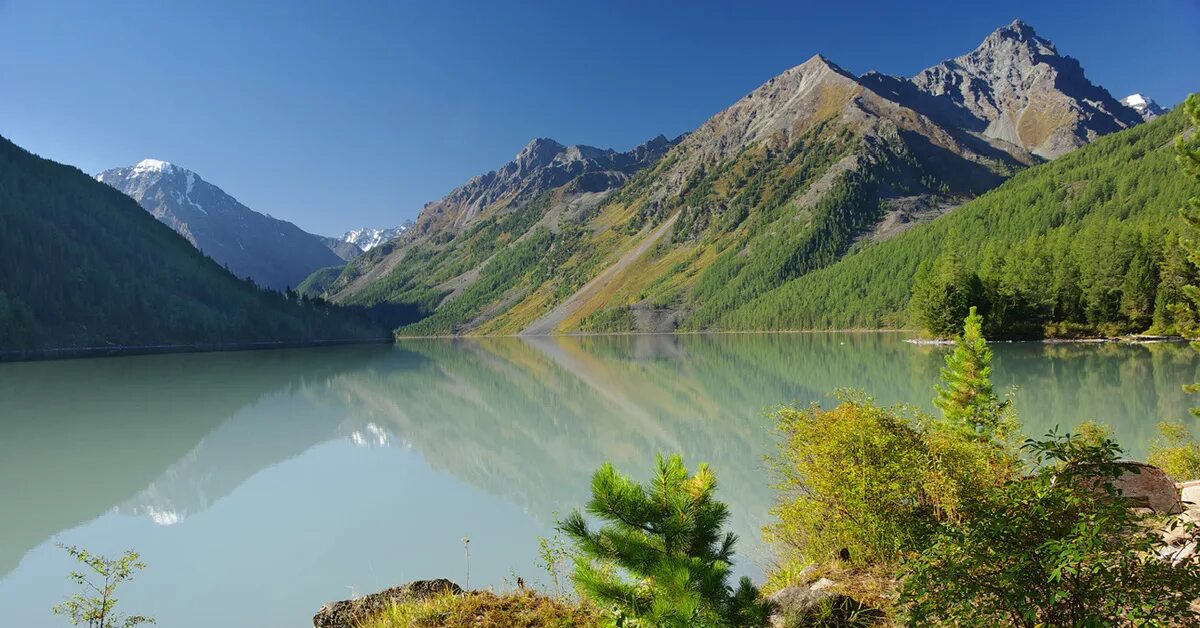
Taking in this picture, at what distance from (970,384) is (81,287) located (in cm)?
21353

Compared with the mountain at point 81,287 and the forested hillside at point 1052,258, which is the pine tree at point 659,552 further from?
the mountain at point 81,287

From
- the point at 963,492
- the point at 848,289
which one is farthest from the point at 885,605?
the point at 848,289

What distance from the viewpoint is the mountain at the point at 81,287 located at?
15112 centimetres

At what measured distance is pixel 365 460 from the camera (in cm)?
3456

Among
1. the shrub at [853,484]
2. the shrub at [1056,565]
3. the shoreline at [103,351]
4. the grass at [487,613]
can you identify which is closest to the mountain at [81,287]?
the shoreline at [103,351]

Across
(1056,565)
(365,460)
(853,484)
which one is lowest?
(365,460)

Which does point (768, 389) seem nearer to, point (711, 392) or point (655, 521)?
point (711, 392)

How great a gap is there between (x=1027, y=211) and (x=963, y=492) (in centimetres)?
17927

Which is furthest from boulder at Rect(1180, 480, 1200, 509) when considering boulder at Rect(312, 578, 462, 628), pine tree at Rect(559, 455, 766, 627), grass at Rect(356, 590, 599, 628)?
boulder at Rect(312, 578, 462, 628)

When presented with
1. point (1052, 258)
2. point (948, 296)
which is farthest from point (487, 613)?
point (1052, 258)

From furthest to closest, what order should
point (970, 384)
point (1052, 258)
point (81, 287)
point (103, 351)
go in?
point (81, 287) → point (103, 351) → point (1052, 258) → point (970, 384)

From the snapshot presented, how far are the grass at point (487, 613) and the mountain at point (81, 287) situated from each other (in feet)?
574

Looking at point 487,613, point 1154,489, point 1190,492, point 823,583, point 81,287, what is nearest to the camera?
point 487,613

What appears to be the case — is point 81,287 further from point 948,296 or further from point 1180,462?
point 1180,462
